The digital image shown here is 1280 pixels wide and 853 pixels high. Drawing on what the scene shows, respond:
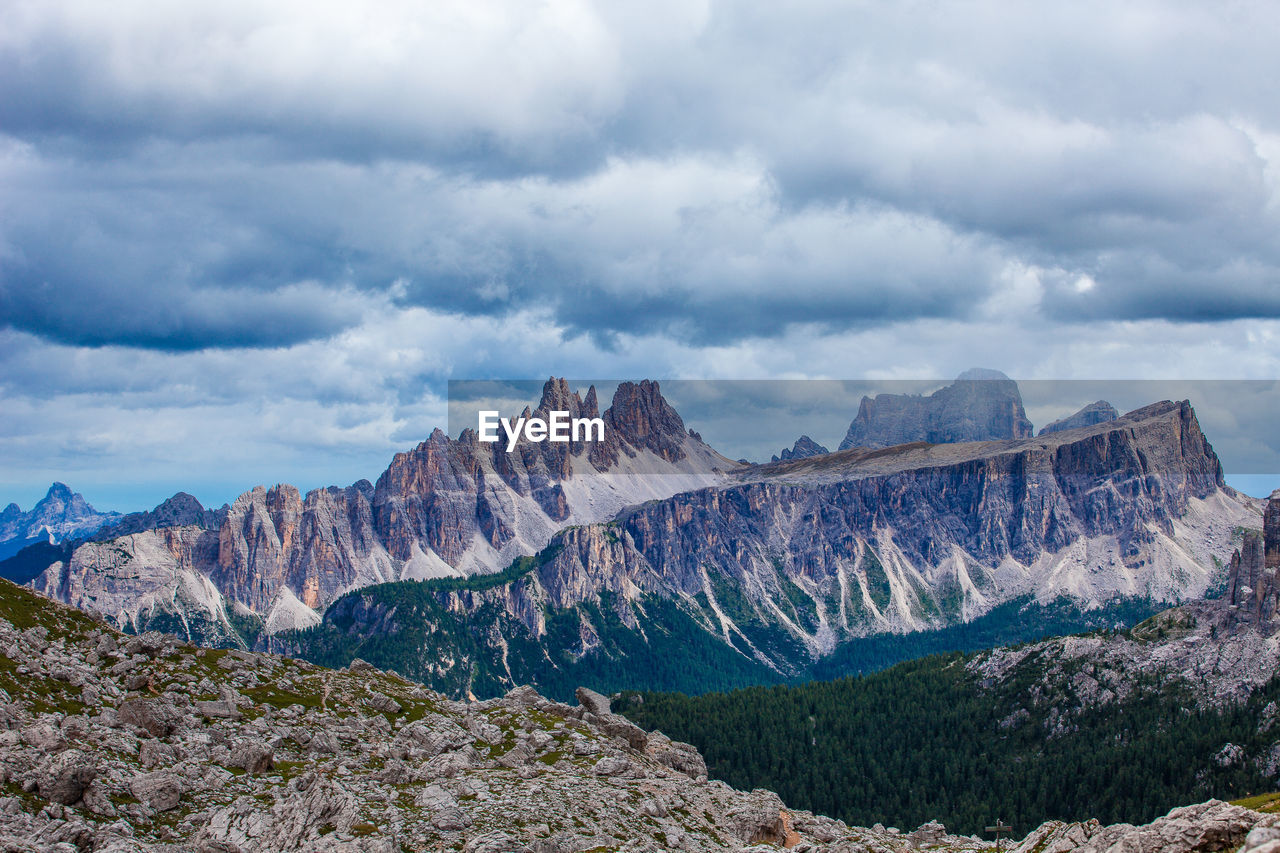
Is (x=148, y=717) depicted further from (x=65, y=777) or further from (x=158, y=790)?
(x=65, y=777)

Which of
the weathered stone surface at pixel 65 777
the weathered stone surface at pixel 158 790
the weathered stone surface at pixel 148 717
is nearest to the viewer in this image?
the weathered stone surface at pixel 65 777

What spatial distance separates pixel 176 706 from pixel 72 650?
60.8 ft

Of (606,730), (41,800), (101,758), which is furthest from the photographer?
(606,730)

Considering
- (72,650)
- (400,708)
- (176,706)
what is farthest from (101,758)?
(400,708)

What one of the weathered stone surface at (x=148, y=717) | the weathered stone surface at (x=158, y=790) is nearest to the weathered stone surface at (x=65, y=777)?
the weathered stone surface at (x=158, y=790)

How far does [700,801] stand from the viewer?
12175 cm

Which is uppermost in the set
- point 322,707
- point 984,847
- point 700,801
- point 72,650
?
point 72,650

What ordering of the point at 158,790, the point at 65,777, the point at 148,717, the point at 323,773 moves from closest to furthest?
the point at 65,777 < the point at 158,790 < the point at 323,773 < the point at 148,717

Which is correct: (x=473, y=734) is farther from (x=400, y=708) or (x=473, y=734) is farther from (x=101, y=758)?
(x=101, y=758)

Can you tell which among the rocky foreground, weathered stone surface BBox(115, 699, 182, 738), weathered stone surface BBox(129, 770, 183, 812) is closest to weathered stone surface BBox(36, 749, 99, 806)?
the rocky foreground

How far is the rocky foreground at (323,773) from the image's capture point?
272ft

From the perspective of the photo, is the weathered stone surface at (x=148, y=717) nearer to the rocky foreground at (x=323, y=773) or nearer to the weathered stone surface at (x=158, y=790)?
the rocky foreground at (x=323, y=773)

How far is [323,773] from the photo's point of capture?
102 metres

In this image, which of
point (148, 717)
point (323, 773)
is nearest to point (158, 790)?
point (323, 773)
